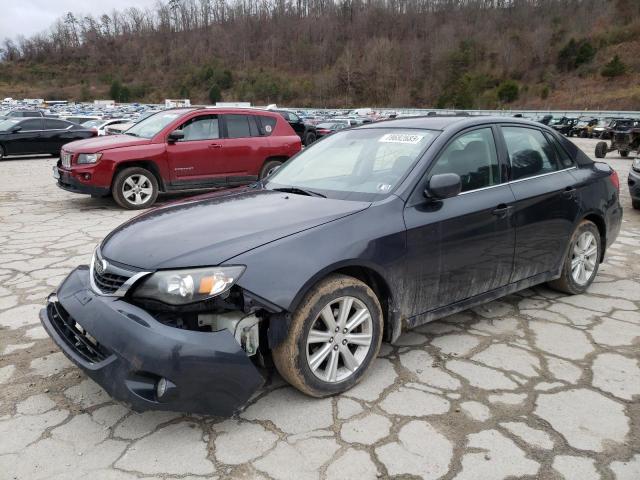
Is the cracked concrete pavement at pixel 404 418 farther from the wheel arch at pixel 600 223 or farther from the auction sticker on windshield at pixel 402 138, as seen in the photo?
the auction sticker on windshield at pixel 402 138

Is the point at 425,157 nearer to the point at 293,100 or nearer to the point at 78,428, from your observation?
the point at 78,428

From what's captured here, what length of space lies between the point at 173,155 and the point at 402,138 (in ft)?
18.6

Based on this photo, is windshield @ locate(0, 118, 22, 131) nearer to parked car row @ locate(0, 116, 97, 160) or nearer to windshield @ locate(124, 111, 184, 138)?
parked car row @ locate(0, 116, 97, 160)

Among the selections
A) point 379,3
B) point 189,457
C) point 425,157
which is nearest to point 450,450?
point 189,457

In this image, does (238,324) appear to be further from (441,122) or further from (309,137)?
(309,137)

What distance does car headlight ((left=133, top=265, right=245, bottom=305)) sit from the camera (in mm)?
2465

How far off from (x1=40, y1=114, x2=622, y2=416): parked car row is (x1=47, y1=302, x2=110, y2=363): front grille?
12 mm

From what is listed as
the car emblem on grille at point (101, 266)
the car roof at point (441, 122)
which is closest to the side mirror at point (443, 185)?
the car roof at point (441, 122)

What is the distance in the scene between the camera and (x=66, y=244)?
245 inches

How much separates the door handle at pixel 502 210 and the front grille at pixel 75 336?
8.61 ft

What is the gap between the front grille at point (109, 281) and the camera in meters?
2.68

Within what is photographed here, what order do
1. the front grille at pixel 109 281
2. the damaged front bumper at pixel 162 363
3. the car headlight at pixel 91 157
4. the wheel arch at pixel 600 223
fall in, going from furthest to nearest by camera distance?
the car headlight at pixel 91 157, the wheel arch at pixel 600 223, the front grille at pixel 109 281, the damaged front bumper at pixel 162 363

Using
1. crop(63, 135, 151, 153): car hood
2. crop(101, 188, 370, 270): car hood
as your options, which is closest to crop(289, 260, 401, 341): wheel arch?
crop(101, 188, 370, 270): car hood

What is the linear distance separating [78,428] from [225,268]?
46.1 inches
